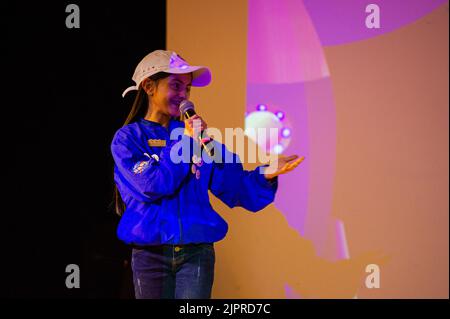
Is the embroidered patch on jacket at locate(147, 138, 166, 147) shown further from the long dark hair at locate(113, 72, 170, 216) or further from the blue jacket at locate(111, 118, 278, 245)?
the long dark hair at locate(113, 72, 170, 216)

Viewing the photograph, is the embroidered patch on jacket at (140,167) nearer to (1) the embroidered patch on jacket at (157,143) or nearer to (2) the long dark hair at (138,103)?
(1) the embroidered patch on jacket at (157,143)

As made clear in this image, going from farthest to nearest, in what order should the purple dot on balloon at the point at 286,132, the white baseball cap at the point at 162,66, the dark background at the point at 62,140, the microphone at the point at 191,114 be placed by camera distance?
the purple dot on balloon at the point at 286,132
the dark background at the point at 62,140
the white baseball cap at the point at 162,66
the microphone at the point at 191,114

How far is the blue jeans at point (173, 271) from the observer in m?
1.86

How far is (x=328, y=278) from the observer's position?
316 centimetres

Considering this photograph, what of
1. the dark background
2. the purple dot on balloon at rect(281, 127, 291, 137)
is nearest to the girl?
the dark background

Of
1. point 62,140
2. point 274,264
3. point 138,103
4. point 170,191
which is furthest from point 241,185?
point 274,264

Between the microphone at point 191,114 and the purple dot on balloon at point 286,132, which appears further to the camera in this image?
the purple dot on balloon at point 286,132

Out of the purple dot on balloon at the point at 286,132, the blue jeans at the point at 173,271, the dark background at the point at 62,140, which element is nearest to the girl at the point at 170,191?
the blue jeans at the point at 173,271

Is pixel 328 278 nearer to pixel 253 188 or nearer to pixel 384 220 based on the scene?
pixel 384 220

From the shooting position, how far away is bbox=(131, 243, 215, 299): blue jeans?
73.1 inches

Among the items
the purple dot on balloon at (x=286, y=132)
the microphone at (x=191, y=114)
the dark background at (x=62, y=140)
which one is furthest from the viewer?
the purple dot on balloon at (x=286, y=132)
